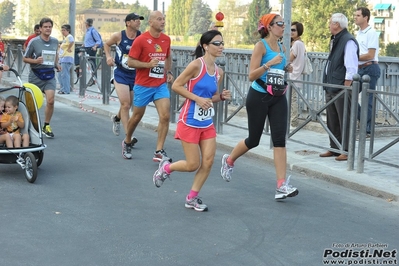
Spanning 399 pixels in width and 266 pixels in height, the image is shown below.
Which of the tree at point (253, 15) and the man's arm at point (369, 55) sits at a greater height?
the tree at point (253, 15)

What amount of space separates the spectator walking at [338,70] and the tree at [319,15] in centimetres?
7976

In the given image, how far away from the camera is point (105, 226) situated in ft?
21.9

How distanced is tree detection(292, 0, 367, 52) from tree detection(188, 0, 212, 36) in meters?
10.5

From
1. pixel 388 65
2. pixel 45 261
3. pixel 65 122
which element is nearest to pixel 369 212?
pixel 45 261

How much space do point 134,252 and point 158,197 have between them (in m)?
2.02

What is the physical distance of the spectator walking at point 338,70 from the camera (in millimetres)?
9875

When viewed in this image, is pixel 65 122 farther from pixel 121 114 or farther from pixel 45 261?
pixel 45 261

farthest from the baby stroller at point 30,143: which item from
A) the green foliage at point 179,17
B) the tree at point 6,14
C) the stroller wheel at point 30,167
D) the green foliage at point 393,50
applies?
the tree at point 6,14

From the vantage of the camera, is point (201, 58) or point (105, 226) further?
point (201, 58)

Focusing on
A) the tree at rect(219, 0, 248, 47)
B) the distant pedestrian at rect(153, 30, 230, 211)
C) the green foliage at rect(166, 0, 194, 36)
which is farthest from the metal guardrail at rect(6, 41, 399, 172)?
the green foliage at rect(166, 0, 194, 36)

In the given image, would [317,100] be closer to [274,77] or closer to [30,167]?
[274,77]

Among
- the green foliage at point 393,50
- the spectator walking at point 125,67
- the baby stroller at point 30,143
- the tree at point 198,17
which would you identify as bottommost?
the green foliage at point 393,50

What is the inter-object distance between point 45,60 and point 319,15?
81.9 meters

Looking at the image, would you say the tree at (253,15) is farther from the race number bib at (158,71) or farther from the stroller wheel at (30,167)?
the stroller wheel at (30,167)
